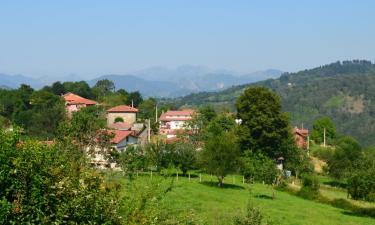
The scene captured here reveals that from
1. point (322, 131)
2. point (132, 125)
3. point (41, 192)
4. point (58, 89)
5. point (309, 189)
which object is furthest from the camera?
point (58, 89)

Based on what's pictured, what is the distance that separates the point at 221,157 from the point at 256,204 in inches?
419

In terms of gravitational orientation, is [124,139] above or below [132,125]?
below

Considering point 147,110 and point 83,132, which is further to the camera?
point 147,110

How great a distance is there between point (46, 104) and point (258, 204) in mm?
58456

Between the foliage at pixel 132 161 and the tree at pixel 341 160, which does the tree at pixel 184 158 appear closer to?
the foliage at pixel 132 161

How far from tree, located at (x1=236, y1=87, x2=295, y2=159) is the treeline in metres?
22.2

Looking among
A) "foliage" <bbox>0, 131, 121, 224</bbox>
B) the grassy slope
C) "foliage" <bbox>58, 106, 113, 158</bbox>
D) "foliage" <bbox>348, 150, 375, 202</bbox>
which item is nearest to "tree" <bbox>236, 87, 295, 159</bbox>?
the grassy slope

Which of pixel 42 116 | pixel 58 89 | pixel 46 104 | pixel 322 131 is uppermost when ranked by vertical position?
pixel 58 89

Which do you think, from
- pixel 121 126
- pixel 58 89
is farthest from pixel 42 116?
pixel 58 89

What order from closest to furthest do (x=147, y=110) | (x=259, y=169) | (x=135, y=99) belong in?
(x=259, y=169) → (x=147, y=110) → (x=135, y=99)

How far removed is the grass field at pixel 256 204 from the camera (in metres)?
34.0

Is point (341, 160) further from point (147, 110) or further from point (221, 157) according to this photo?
point (147, 110)

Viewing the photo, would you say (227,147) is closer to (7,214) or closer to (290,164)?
(290,164)

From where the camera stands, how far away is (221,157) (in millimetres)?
48594
